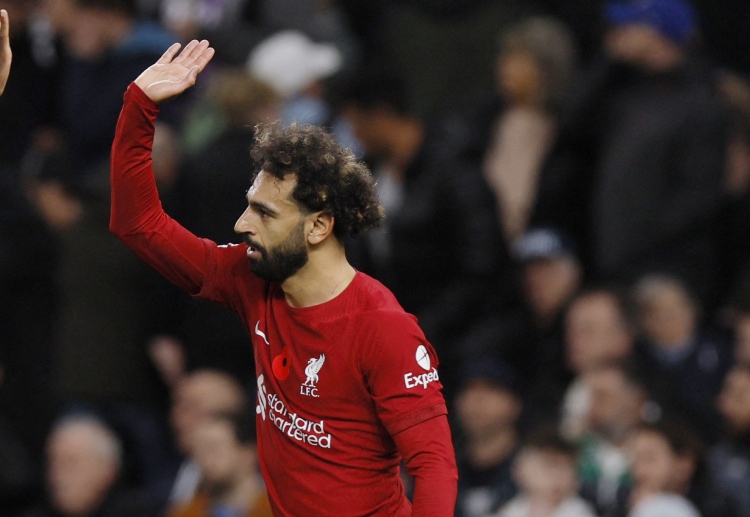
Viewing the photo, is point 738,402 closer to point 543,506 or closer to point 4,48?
point 543,506

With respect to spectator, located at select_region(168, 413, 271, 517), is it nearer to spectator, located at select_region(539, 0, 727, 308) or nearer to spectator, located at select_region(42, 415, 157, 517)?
spectator, located at select_region(42, 415, 157, 517)

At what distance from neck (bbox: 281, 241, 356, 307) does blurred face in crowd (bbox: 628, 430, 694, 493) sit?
2.39 m

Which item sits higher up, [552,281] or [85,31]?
[85,31]

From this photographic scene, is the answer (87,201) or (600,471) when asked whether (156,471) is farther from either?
(600,471)

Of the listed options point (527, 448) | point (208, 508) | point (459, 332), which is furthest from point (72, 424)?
point (527, 448)

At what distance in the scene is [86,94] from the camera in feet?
29.3

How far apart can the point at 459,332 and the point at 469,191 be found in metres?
0.72

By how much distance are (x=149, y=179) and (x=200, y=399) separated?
360cm

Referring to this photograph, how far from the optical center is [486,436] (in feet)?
23.7

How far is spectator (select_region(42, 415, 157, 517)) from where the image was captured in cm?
786

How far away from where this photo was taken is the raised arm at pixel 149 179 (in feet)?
13.8

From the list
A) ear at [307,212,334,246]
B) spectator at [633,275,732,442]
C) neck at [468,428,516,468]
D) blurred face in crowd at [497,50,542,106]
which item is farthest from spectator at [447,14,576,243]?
ear at [307,212,334,246]

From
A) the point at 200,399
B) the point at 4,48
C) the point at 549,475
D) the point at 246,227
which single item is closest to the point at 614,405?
the point at 549,475

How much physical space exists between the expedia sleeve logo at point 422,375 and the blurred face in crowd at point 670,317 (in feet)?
10.1
